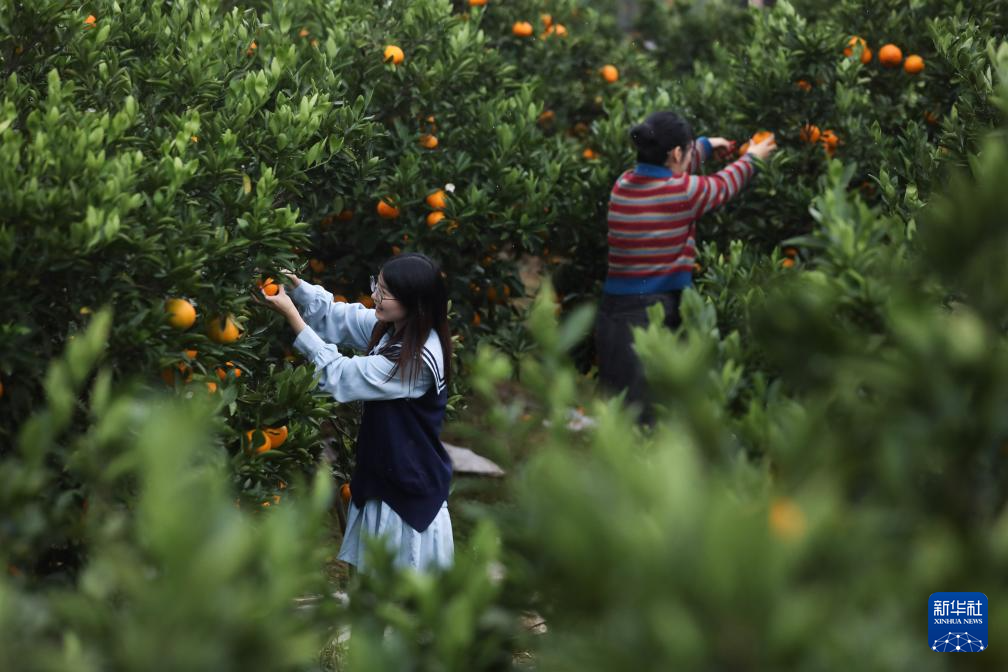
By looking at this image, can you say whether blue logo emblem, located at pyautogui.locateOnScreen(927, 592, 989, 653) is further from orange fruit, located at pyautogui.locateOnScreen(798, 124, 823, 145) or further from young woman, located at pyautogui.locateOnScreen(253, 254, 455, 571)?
orange fruit, located at pyautogui.locateOnScreen(798, 124, 823, 145)

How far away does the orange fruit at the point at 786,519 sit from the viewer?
1.43 metres

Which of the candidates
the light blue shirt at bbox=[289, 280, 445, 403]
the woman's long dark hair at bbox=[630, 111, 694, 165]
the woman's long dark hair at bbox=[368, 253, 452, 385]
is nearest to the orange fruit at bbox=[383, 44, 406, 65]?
the woman's long dark hair at bbox=[630, 111, 694, 165]

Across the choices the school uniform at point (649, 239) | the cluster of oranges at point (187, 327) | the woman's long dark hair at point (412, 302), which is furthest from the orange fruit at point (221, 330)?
the school uniform at point (649, 239)

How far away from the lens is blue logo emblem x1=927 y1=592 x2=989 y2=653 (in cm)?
162

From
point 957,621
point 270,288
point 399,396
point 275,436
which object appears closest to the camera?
point 957,621

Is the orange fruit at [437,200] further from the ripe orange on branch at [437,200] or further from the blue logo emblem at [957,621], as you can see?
the blue logo emblem at [957,621]

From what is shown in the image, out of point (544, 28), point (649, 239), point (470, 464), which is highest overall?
point (544, 28)

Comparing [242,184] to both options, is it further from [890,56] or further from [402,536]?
[890,56]

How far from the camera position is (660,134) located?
5359 mm

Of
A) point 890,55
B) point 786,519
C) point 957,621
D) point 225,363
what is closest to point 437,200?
point 225,363

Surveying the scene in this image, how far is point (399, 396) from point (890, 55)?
3308mm

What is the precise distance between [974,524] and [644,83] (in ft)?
19.9

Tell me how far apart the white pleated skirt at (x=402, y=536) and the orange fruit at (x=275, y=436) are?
2.02ft

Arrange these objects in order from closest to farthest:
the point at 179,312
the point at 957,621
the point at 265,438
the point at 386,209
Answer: the point at 957,621
the point at 179,312
the point at 265,438
the point at 386,209
